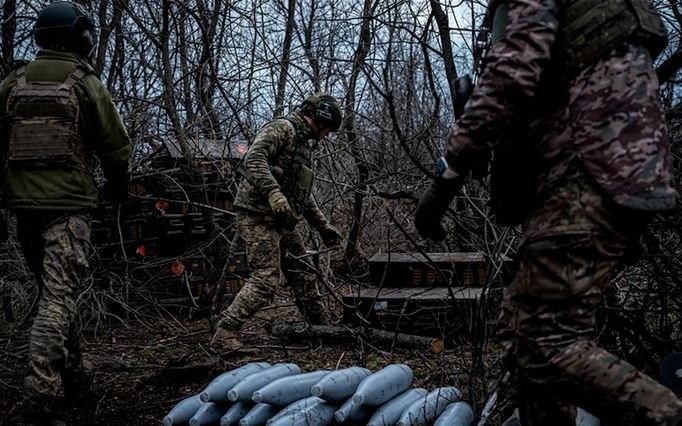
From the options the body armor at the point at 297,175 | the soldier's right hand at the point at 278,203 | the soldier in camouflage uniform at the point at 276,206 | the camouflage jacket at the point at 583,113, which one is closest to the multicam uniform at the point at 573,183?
the camouflage jacket at the point at 583,113

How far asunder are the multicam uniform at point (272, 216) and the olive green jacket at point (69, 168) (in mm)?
1575

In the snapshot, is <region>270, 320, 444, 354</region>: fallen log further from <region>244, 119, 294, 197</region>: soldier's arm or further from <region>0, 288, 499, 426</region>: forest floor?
<region>244, 119, 294, 197</region>: soldier's arm

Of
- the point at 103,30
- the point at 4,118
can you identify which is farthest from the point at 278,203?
the point at 103,30

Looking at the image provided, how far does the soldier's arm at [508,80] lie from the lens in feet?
7.76

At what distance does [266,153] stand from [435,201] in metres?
3.37

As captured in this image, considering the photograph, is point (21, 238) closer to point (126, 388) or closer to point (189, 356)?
point (126, 388)

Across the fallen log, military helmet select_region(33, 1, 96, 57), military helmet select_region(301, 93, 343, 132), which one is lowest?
the fallen log

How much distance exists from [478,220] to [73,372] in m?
2.68

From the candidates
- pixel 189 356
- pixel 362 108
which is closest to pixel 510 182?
pixel 189 356

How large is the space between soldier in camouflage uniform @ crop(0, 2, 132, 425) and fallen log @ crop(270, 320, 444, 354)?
187 cm

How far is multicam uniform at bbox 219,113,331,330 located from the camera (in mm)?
5703

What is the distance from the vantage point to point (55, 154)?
4074 millimetres

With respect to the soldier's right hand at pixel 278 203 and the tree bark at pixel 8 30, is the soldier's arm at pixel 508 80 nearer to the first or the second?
the soldier's right hand at pixel 278 203

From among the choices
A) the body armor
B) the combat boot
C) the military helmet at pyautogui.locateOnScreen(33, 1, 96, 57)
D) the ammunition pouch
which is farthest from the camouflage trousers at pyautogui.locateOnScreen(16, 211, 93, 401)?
the ammunition pouch
